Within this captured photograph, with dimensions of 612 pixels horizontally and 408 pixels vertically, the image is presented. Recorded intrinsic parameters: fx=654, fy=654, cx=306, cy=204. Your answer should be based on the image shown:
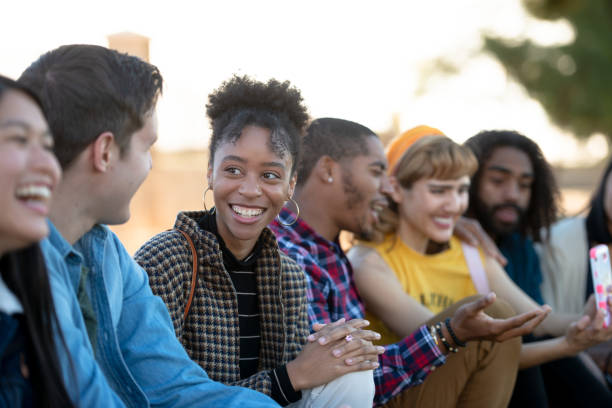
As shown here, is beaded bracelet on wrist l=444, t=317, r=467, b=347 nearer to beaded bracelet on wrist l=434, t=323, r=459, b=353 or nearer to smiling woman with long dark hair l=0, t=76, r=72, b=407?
beaded bracelet on wrist l=434, t=323, r=459, b=353

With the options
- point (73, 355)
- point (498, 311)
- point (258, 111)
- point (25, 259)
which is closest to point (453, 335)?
point (498, 311)

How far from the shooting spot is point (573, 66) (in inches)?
751

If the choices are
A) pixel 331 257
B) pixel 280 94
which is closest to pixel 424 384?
pixel 331 257

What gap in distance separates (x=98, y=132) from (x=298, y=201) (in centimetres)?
170

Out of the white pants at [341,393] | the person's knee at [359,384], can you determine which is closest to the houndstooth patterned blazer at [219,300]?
the white pants at [341,393]

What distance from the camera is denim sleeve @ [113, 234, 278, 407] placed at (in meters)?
1.96

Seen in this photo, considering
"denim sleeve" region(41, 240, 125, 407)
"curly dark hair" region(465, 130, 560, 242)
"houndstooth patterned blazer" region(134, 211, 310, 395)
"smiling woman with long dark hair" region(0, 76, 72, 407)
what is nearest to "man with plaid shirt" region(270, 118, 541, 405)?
"houndstooth patterned blazer" region(134, 211, 310, 395)

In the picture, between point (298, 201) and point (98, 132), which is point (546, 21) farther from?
point (98, 132)

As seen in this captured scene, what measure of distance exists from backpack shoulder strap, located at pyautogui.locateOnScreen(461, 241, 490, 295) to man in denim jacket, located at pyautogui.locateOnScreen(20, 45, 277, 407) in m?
1.92

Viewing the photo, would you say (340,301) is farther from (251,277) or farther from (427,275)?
Answer: (427,275)

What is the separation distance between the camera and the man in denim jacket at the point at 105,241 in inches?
67.8

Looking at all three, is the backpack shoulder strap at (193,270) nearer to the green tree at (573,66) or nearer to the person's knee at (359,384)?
the person's knee at (359,384)

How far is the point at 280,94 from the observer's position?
2793mm

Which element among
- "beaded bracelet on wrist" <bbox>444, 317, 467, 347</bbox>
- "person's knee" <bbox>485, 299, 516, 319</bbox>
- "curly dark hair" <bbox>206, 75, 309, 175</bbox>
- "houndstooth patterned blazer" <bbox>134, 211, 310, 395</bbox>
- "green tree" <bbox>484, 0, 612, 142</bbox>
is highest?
"green tree" <bbox>484, 0, 612, 142</bbox>
